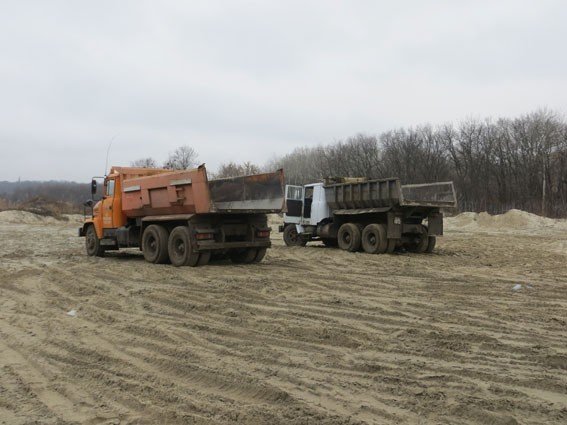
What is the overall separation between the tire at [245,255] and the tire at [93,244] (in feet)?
15.1

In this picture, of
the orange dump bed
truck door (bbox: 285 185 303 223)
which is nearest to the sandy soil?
the orange dump bed

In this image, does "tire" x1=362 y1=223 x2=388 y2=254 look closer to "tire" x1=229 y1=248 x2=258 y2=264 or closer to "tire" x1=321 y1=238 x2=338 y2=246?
"tire" x1=321 y1=238 x2=338 y2=246

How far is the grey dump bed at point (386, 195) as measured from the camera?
15.7 m

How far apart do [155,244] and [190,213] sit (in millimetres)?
1806

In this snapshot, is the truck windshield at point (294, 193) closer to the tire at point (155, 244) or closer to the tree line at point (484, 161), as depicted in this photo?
the tire at point (155, 244)

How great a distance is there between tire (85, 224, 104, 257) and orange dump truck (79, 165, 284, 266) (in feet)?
3.21

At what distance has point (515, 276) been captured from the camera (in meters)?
10.9

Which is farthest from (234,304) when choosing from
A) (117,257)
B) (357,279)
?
(117,257)

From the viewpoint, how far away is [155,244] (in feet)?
43.8

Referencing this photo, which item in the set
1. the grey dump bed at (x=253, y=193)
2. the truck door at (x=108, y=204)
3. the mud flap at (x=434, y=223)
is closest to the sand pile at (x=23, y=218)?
the truck door at (x=108, y=204)

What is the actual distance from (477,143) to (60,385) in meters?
63.2

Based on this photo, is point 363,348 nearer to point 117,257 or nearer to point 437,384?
point 437,384

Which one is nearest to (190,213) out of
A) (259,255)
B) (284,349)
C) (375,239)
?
(259,255)

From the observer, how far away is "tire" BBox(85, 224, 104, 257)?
15656 mm
